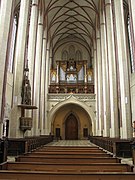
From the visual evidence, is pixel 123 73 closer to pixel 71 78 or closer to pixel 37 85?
pixel 37 85

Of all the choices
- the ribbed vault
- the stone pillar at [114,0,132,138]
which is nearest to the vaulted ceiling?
the ribbed vault

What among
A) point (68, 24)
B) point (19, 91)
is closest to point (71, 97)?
point (68, 24)

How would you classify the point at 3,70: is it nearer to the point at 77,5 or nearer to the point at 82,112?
the point at 77,5

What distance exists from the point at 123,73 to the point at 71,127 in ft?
61.4

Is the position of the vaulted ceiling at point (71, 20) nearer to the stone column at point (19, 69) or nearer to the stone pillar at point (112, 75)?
the stone pillar at point (112, 75)

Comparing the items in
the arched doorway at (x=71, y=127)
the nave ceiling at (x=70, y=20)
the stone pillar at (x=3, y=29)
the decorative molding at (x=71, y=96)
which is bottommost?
the arched doorway at (x=71, y=127)

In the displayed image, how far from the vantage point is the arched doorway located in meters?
30.9

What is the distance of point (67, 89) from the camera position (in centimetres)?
2934

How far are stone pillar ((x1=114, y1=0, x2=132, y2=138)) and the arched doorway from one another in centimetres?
1778

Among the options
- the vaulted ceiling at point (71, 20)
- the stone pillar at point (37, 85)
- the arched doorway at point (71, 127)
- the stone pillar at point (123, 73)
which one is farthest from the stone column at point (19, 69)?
the arched doorway at point (71, 127)

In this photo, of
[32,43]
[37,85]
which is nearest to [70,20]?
[37,85]

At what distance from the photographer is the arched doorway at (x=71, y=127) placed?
3089 centimetres

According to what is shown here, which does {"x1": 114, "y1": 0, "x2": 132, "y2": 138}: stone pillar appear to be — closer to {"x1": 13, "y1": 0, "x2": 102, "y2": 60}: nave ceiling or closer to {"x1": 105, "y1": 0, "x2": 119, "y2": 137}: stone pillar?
{"x1": 105, "y1": 0, "x2": 119, "y2": 137}: stone pillar

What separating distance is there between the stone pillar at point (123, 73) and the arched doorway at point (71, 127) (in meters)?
17.8
